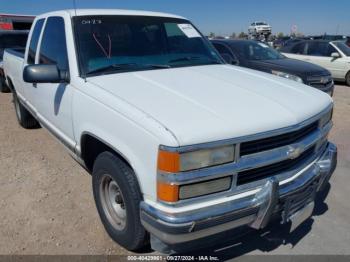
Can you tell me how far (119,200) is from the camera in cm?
290

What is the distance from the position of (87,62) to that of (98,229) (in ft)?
5.01

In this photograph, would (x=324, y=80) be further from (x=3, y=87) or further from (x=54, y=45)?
(x=3, y=87)

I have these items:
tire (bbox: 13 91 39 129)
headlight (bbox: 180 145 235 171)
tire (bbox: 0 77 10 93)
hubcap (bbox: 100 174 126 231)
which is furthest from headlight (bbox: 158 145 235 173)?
tire (bbox: 0 77 10 93)

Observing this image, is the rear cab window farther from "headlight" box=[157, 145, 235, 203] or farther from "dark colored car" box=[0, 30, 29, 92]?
"headlight" box=[157, 145, 235, 203]

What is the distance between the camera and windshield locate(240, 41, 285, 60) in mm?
8768

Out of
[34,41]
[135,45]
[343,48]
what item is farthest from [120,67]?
[343,48]

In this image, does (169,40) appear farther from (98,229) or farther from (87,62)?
(98,229)

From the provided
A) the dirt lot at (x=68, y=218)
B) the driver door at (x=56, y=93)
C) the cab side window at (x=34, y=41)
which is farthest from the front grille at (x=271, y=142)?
the cab side window at (x=34, y=41)

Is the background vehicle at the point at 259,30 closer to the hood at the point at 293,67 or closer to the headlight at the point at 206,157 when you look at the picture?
the hood at the point at 293,67

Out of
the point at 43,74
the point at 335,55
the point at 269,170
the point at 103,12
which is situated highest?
the point at 103,12

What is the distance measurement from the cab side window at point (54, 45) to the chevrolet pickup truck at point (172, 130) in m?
0.02

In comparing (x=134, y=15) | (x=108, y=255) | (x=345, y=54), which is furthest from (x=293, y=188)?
(x=345, y=54)

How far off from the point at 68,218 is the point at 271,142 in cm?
211

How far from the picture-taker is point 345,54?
12023 millimetres
